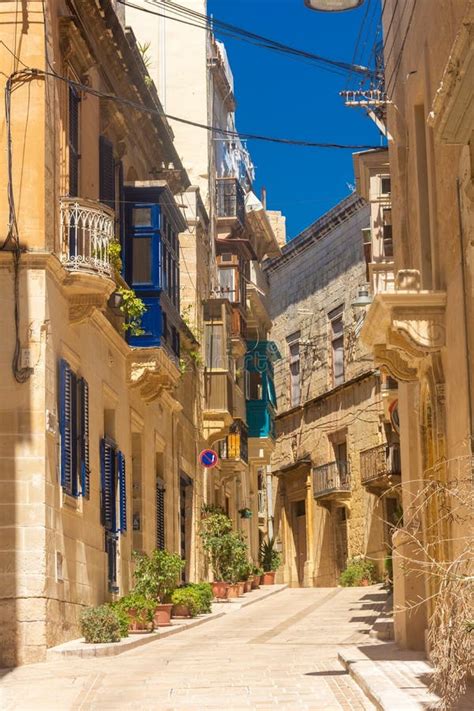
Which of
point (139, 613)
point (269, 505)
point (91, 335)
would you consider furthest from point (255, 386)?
point (139, 613)

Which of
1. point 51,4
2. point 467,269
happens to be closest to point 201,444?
point 51,4

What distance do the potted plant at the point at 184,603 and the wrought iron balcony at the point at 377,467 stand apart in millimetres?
14800

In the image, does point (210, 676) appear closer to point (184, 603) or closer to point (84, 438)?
point (84, 438)

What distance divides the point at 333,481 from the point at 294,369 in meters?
6.83

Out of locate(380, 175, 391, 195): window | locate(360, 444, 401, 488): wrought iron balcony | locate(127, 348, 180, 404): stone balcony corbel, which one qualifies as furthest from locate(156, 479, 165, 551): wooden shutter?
locate(360, 444, 401, 488): wrought iron balcony

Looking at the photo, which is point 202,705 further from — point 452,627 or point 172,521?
point 172,521

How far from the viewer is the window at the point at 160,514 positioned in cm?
2802

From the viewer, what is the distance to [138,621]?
21016mm

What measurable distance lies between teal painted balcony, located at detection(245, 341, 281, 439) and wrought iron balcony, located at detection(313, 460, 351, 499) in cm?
331

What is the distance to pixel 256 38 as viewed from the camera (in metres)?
17.6

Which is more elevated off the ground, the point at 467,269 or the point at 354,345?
the point at 354,345

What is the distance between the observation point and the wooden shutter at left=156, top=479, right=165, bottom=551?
28.0m

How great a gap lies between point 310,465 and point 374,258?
25.6 m

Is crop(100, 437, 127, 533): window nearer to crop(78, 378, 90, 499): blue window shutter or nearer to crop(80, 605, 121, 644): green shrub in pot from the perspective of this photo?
crop(78, 378, 90, 499): blue window shutter
